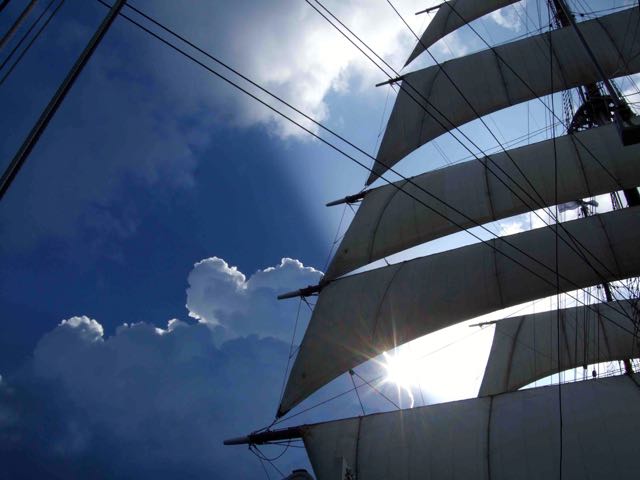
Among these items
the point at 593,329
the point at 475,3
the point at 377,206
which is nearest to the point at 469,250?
the point at 377,206

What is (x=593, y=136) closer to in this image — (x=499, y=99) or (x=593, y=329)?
(x=499, y=99)

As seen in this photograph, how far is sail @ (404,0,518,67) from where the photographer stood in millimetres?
20500

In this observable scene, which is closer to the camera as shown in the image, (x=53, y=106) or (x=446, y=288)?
(x=53, y=106)


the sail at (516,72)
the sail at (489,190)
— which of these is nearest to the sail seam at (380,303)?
the sail at (489,190)

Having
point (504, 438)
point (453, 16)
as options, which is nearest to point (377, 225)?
point (504, 438)

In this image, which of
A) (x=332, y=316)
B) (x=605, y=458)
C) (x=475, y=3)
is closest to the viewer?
(x=605, y=458)

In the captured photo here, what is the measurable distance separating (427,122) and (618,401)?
42.8 feet

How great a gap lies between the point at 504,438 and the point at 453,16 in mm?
18489

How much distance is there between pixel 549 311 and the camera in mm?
19625

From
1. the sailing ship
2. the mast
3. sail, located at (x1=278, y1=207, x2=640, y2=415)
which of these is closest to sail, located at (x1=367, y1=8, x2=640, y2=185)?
the sailing ship

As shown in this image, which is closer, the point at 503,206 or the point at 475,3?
the point at 503,206

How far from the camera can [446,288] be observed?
14.0m

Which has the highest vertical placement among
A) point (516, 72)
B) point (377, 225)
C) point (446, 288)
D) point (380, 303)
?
point (516, 72)

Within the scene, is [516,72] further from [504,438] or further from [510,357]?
[504,438]
